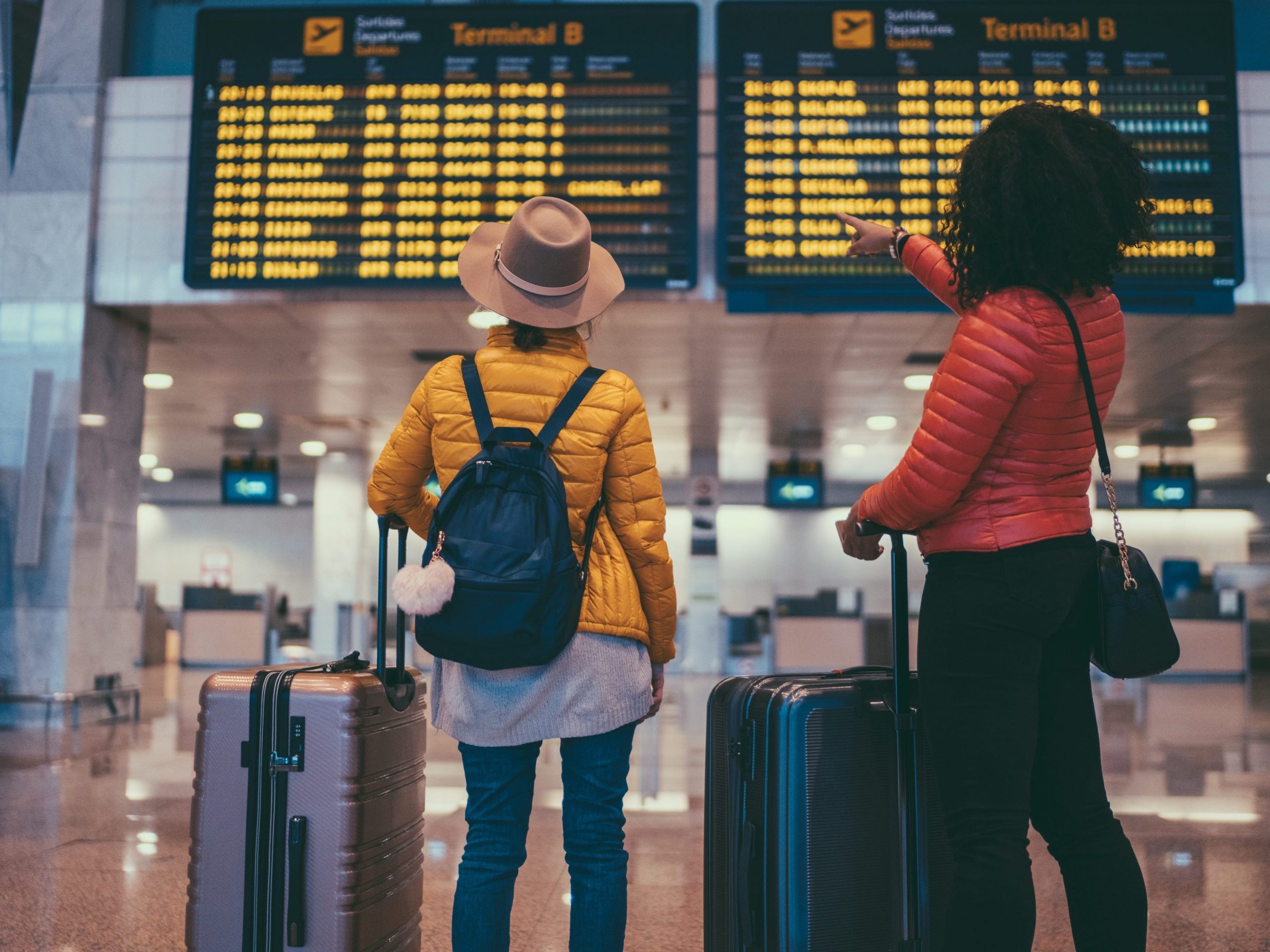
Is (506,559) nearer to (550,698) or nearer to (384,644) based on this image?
(550,698)

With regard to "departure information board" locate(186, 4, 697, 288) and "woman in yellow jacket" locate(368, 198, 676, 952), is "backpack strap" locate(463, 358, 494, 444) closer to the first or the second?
"woman in yellow jacket" locate(368, 198, 676, 952)

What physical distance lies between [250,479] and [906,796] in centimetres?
1331

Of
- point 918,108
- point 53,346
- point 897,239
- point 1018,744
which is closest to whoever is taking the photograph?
point 1018,744

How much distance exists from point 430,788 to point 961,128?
4.16 metres

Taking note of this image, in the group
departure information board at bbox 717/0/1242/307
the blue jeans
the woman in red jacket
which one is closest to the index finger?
the woman in red jacket

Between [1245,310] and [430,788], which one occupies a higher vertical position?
[1245,310]

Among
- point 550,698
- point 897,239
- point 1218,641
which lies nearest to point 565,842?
point 550,698

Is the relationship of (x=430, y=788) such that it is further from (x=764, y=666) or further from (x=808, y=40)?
(x=764, y=666)

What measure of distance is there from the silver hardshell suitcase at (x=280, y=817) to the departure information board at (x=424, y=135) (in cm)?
389

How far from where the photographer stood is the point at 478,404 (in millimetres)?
1808

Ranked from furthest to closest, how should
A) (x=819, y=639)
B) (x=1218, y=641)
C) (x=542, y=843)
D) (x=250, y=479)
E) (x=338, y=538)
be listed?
(x=338, y=538)
(x=1218, y=641)
(x=250, y=479)
(x=819, y=639)
(x=542, y=843)

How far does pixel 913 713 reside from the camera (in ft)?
6.19

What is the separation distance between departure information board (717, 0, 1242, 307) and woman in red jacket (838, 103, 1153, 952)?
A: 3.76 metres

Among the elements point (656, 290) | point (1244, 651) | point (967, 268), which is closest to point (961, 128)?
point (656, 290)
